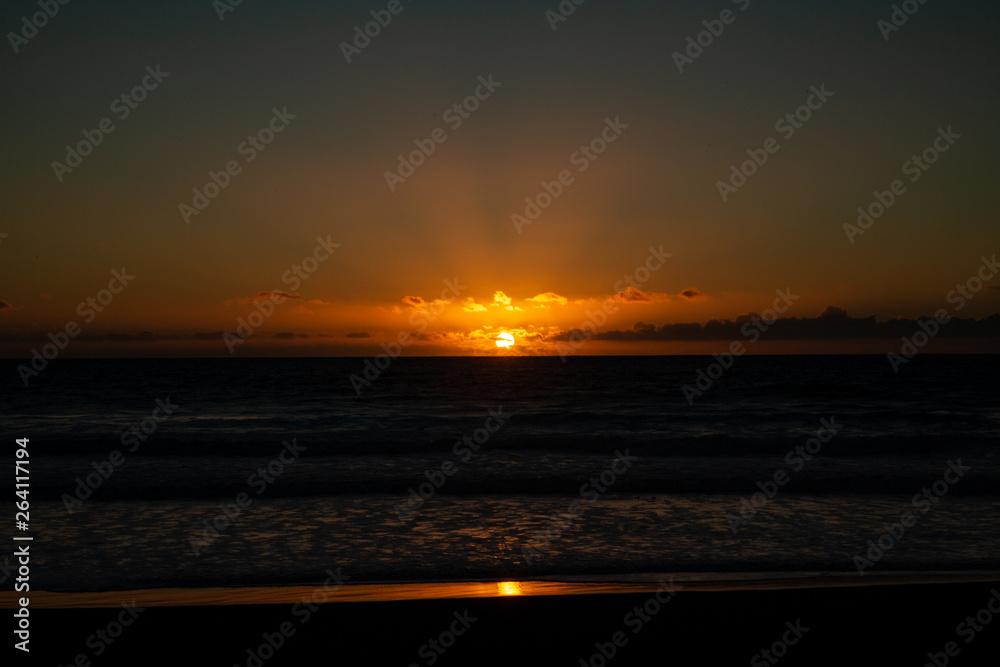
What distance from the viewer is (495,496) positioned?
1295 centimetres

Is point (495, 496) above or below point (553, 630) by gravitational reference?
above

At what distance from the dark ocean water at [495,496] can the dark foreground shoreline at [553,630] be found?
126 centimetres

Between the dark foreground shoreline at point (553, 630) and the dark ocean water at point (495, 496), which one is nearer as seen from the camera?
the dark foreground shoreline at point (553, 630)

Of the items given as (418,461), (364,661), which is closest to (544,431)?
(418,461)

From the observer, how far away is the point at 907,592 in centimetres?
698

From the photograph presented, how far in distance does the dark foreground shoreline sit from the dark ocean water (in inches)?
49.8

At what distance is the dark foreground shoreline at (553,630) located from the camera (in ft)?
18.2

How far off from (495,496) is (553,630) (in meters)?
6.97

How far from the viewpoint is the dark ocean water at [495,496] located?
8391 millimetres

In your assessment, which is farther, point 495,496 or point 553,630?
point 495,496

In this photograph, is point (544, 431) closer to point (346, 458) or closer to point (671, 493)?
point (346, 458)

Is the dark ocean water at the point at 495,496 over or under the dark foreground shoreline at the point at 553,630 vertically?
over

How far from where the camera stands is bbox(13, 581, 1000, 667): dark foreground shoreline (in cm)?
555

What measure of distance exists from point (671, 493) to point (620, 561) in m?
5.16
